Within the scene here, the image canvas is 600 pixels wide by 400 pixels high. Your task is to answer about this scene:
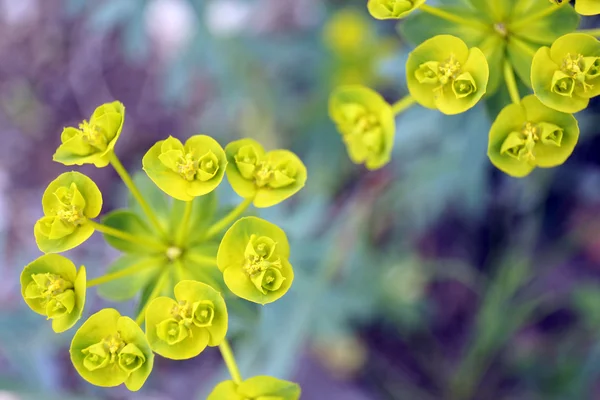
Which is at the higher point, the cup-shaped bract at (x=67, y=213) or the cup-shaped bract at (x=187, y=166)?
the cup-shaped bract at (x=187, y=166)

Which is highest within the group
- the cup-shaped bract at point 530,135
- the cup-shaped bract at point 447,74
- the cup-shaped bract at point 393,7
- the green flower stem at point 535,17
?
the green flower stem at point 535,17

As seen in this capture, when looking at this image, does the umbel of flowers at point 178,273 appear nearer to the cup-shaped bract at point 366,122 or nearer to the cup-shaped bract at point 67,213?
the cup-shaped bract at point 67,213

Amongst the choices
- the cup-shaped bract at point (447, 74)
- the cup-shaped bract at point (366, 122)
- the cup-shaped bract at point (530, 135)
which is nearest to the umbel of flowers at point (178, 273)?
the cup-shaped bract at point (366, 122)

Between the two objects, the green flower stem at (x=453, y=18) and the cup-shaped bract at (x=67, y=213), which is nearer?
the cup-shaped bract at (x=67, y=213)

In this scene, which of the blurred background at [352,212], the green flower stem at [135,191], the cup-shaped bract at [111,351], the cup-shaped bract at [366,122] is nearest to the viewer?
the cup-shaped bract at [111,351]

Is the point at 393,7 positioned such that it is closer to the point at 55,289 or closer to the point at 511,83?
the point at 511,83

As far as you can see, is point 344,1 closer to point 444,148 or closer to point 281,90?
point 281,90

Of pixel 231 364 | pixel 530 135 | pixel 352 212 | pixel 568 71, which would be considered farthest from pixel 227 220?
pixel 352 212

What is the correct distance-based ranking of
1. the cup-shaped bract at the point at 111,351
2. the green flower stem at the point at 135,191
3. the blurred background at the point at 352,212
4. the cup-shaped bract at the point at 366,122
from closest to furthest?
the cup-shaped bract at the point at 111,351 < the green flower stem at the point at 135,191 < the cup-shaped bract at the point at 366,122 < the blurred background at the point at 352,212
